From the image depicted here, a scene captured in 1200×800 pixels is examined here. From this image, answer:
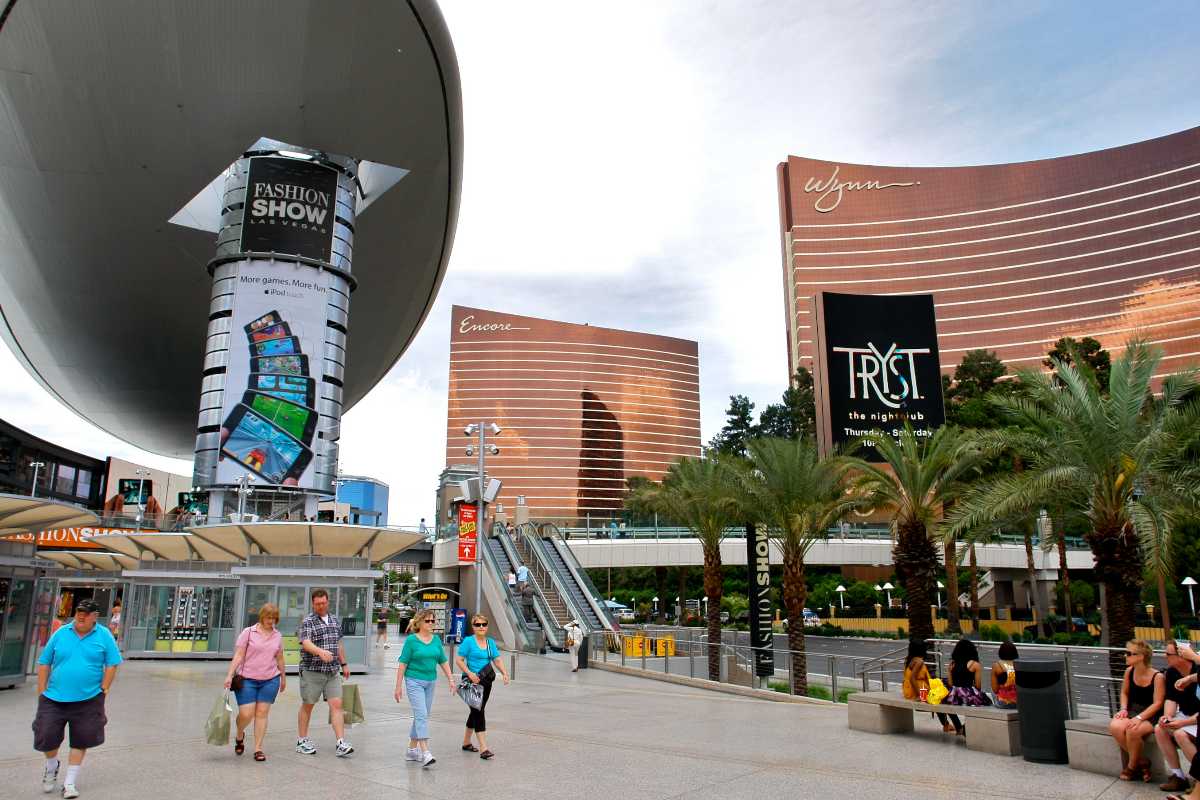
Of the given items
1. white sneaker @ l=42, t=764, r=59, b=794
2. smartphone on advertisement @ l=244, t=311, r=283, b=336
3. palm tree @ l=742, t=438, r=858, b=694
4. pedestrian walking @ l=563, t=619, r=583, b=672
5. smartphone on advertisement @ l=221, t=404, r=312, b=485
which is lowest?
pedestrian walking @ l=563, t=619, r=583, b=672

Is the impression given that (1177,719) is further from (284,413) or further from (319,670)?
(284,413)

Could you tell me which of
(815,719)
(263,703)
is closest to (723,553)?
(815,719)

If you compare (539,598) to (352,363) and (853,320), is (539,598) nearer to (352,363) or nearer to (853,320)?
(853,320)

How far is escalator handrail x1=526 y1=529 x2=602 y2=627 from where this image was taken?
26.3m

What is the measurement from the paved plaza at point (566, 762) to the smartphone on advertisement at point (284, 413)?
1771cm

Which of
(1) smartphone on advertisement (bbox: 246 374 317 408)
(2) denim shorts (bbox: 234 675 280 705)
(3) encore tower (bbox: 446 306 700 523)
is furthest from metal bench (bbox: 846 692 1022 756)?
(3) encore tower (bbox: 446 306 700 523)

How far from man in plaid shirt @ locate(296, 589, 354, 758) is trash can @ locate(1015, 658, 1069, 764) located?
6.00 meters

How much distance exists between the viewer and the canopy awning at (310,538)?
18.3 metres

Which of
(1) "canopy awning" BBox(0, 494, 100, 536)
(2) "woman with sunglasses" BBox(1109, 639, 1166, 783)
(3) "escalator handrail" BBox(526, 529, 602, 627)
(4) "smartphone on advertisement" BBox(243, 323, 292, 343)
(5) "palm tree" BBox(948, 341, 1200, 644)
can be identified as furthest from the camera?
(4) "smartphone on advertisement" BBox(243, 323, 292, 343)

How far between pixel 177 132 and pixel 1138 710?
32.9 meters

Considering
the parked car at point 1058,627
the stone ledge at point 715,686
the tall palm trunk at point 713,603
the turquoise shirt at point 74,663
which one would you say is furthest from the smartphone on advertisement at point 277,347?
the parked car at point 1058,627

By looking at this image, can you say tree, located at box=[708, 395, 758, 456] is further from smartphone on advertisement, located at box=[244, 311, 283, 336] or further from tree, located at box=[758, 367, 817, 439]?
smartphone on advertisement, located at box=[244, 311, 283, 336]

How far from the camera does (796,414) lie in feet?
240

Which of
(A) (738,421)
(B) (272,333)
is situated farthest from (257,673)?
(A) (738,421)
